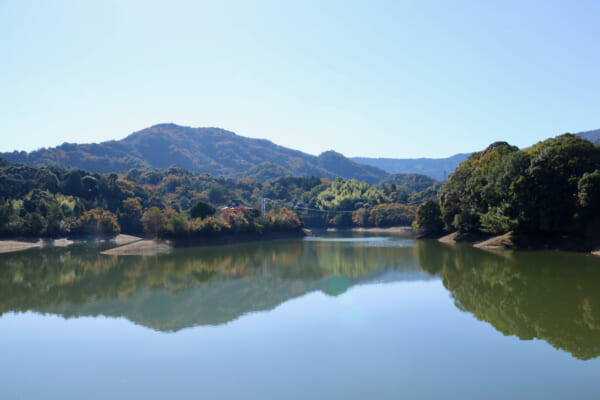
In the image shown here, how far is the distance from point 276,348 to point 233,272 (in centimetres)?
1672

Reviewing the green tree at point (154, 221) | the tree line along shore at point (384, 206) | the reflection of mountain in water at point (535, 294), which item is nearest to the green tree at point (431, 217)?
→ the tree line along shore at point (384, 206)

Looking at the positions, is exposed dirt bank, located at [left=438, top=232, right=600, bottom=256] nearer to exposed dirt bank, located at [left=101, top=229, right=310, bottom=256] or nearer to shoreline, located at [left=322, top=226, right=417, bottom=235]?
exposed dirt bank, located at [left=101, top=229, right=310, bottom=256]

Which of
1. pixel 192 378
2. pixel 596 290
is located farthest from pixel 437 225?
pixel 192 378

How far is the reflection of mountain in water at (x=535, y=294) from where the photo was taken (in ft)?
37.6

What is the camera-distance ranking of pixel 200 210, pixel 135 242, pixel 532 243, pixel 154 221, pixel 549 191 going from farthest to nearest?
1. pixel 154 221
2. pixel 200 210
3. pixel 135 242
4. pixel 532 243
5. pixel 549 191

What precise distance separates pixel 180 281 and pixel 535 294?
700 inches

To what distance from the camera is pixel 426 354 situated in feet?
33.9

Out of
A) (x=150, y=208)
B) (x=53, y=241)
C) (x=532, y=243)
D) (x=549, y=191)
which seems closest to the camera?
(x=549, y=191)

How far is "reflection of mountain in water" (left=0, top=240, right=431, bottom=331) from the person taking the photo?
1669cm

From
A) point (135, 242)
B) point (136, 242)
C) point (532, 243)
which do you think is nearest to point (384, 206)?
point (532, 243)

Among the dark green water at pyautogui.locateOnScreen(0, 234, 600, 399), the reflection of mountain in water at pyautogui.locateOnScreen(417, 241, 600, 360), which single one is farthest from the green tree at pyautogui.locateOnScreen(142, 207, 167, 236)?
the reflection of mountain in water at pyautogui.locateOnScreen(417, 241, 600, 360)

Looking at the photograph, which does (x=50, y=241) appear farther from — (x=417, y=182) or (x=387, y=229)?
(x=417, y=182)

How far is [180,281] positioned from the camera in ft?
78.1

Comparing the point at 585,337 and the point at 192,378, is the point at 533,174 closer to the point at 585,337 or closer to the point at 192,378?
the point at 585,337
